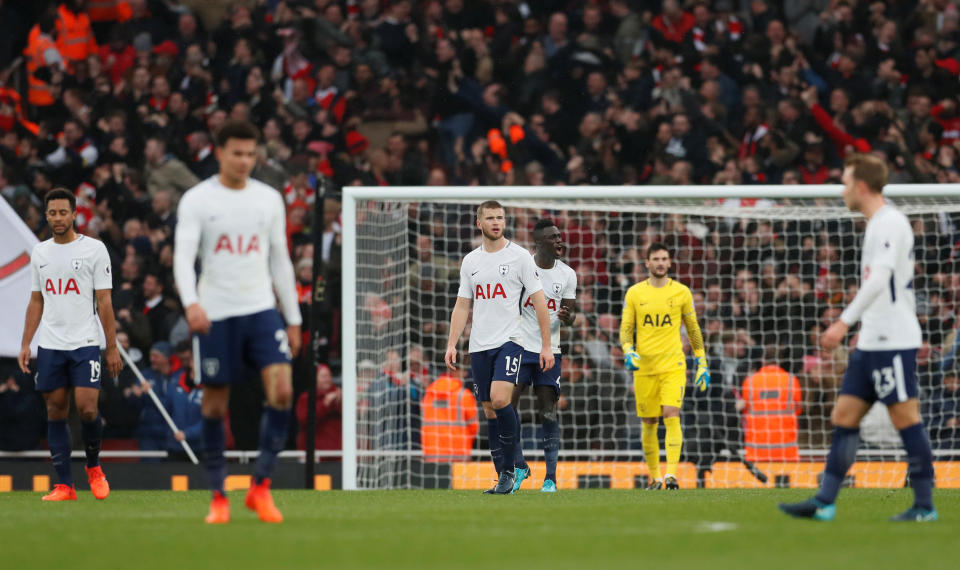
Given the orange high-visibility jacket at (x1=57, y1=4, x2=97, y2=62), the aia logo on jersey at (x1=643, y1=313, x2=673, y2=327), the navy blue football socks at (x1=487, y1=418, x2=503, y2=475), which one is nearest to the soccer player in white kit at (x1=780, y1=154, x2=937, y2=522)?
the navy blue football socks at (x1=487, y1=418, x2=503, y2=475)

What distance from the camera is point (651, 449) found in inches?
487

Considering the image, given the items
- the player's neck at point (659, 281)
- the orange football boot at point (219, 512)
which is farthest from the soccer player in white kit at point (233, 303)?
the player's neck at point (659, 281)

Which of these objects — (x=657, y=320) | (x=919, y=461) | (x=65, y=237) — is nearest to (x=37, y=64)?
(x=65, y=237)

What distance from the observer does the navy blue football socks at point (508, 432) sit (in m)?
10.4

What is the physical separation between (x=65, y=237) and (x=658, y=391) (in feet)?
18.9

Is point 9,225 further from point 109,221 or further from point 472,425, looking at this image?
point 472,425

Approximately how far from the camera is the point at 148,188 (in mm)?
16578

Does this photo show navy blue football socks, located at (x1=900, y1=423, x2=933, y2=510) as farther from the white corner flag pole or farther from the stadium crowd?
the white corner flag pole

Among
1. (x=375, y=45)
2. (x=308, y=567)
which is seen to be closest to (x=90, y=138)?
(x=375, y=45)

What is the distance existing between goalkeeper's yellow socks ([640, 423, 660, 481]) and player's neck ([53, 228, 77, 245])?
18.7 feet

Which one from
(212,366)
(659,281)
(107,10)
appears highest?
(107,10)

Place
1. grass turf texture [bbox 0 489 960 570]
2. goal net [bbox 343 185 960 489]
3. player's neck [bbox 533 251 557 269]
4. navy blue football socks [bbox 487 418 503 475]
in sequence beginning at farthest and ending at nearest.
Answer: goal net [bbox 343 185 960 489], player's neck [bbox 533 251 557 269], navy blue football socks [bbox 487 418 503 475], grass turf texture [bbox 0 489 960 570]

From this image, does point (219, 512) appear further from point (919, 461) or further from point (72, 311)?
point (919, 461)

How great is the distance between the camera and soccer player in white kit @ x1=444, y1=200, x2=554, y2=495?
1033cm
